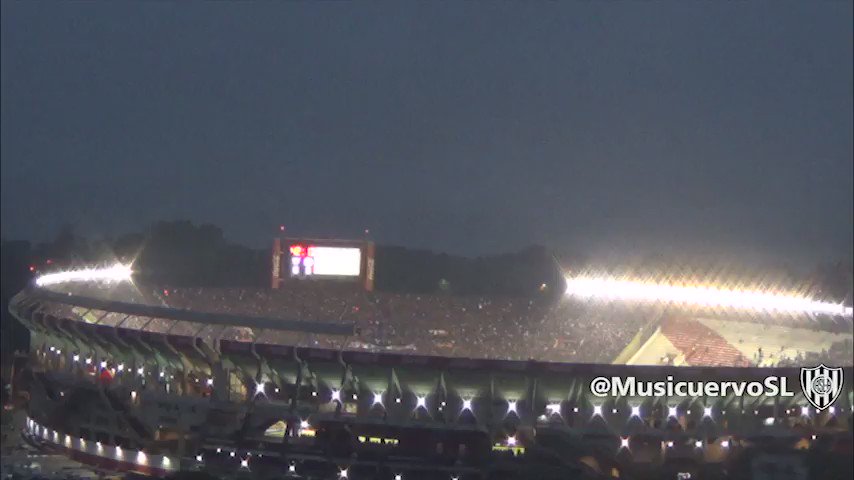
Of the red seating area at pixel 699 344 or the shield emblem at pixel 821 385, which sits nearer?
the shield emblem at pixel 821 385

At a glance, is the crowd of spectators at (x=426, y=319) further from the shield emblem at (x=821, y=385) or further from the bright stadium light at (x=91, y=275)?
the shield emblem at (x=821, y=385)

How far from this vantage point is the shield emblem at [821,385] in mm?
16109

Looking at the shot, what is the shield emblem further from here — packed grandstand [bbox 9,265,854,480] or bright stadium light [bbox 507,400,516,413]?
bright stadium light [bbox 507,400,516,413]

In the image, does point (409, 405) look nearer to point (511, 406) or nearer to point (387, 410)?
point (387, 410)

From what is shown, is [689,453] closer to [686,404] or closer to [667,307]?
[686,404]

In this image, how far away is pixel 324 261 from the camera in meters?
23.8

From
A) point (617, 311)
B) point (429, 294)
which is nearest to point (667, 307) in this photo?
point (617, 311)

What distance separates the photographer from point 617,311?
80.4ft

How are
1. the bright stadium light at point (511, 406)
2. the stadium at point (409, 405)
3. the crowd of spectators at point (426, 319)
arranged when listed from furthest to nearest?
the crowd of spectators at point (426, 319) → the bright stadium light at point (511, 406) → the stadium at point (409, 405)

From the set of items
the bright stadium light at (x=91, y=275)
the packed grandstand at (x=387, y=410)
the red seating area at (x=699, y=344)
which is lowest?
the packed grandstand at (x=387, y=410)

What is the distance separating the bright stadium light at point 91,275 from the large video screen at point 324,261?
806cm

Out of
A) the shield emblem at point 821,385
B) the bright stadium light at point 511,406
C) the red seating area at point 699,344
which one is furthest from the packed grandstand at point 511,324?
the bright stadium light at point 511,406

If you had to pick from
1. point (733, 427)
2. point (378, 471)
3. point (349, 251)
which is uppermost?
point (349, 251)

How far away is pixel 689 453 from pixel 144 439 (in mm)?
9724
